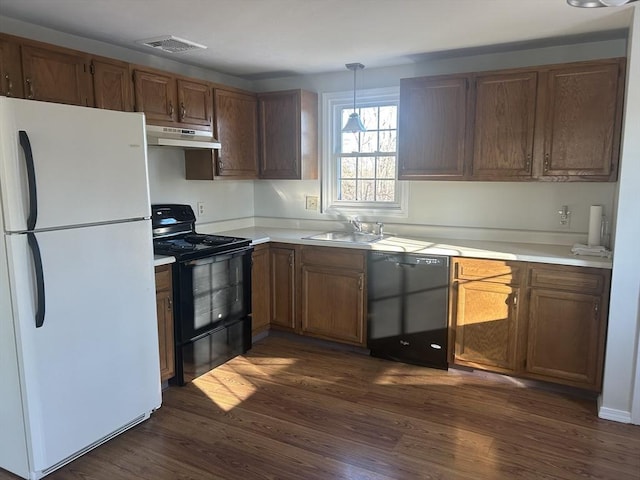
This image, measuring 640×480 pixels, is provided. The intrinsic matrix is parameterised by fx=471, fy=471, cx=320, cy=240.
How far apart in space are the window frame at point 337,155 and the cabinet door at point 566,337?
1.40 m

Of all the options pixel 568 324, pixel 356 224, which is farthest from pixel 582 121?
pixel 356 224

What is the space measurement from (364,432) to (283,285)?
1.60 m

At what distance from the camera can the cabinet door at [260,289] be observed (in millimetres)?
3871

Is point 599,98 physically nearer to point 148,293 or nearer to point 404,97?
point 404,97

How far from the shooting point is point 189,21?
271cm

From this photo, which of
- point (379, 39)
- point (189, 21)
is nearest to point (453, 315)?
point (379, 39)

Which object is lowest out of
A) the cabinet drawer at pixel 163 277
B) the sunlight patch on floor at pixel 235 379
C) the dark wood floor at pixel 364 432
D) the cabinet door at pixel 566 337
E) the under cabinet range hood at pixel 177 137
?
the dark wood floor at pixel 364 432

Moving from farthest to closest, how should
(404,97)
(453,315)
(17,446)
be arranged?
(404,97) → (453,315) → (17,446)

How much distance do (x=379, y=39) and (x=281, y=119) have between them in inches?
51.0

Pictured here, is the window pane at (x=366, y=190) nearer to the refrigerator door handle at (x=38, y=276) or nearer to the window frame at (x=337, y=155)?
the window frame at (x=337, y=155)

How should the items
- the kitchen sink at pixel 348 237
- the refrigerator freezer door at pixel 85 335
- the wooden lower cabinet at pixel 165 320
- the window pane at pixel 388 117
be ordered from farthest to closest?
the window pane at pixel 388 117
the kitchen sink at pixel 348 237
the wooden lower cabinet at pixel 165 320
the refrigerator freezer door at pixel 85 335

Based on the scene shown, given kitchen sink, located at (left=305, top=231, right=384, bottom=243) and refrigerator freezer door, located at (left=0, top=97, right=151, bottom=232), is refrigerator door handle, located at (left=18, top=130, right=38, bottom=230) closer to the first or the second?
refrigerator freezer door, located at (left=0, top=97, right=151, bottom=232)

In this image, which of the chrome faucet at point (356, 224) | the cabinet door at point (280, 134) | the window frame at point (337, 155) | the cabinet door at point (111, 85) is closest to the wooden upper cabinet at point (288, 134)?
the cabinet door at point (280, 134)

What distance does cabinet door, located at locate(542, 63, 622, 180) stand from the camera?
294 cm
